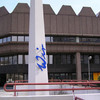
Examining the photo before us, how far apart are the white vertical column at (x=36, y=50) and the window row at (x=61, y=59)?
21285mm

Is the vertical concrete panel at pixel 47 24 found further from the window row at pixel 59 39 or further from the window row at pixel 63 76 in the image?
the window row at pixel 63 76

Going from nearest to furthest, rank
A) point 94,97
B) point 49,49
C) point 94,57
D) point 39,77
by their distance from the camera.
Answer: point 94,97, point 39,77, point 49,49, point 94,57

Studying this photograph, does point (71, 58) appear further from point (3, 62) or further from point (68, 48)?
point (3, 62)

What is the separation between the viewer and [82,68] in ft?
115

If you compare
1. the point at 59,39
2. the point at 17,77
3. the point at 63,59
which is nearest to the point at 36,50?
the point at 59,39

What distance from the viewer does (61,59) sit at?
116 feet

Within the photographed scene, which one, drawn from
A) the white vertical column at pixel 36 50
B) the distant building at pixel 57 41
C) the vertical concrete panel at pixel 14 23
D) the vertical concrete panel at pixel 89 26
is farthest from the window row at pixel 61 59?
the white vertical column at pixel 36 50

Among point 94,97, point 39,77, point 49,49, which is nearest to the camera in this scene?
point 94,97

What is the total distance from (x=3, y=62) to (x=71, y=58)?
12990mm

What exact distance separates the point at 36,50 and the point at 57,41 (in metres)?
20.2

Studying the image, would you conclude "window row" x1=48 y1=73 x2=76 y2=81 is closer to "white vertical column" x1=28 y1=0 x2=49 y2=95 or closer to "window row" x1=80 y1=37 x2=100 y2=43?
"window row" x1=80 y1=37 x2=100 y2=43

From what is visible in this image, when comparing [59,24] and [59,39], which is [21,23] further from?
[59,39]

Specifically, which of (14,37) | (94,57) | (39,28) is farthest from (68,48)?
(39,28)

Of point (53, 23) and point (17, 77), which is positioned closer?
point (53, 23)
